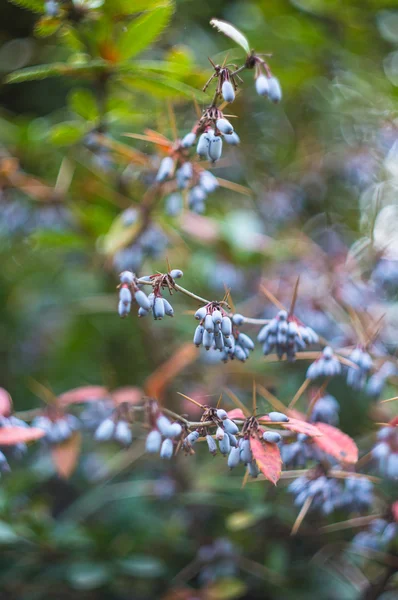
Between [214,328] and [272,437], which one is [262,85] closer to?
[214,328]

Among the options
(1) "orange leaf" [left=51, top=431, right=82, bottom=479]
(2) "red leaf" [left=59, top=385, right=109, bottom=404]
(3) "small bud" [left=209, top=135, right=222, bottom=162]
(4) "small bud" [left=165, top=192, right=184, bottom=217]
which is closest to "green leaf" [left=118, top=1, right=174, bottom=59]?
(4) "small bud" [left=165, top=192, right=184, bottom=217]

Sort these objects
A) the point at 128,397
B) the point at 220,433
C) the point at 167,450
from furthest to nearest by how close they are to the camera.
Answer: the point at 128,397 → the point at 167,450 → the point at 220,433

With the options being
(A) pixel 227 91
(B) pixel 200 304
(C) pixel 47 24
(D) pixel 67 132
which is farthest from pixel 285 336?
(C) pixel 47 24

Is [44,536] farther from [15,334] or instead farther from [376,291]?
[15,334]

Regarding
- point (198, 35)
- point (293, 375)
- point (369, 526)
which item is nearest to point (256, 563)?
point (369, 526)

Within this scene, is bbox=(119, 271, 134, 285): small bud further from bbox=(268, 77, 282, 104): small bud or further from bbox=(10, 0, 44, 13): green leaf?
bbox=(10, 0, 44, 13): green leaf

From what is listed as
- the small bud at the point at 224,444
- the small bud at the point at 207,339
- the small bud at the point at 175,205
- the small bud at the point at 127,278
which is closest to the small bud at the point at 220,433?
the small bud at the point at 224,444

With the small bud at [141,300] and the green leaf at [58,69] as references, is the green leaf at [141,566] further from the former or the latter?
the green leaf at [58,69]
